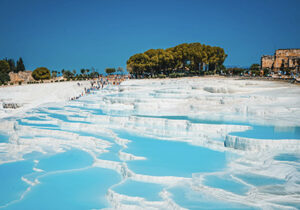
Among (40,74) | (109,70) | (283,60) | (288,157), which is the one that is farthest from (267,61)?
(288,157)

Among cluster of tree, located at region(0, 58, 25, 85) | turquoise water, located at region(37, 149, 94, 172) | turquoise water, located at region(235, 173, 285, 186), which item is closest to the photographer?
turquoise water, located at region(235, 173, 285, 186)

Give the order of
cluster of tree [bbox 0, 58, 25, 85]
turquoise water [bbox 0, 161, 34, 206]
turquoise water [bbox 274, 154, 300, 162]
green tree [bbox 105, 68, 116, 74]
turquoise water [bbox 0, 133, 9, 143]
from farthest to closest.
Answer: green tree [bbox 105, 68, 116, 74] < cluster of tree [bbox 0, 58, 25, 85] < turquoise water [bbox 0, 133, 9, 143] < turquoise water [bbox 274, 154, 300, 162] < turquoise water [bbox 0, 161, 34, 206]

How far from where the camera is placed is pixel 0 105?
75.2ft

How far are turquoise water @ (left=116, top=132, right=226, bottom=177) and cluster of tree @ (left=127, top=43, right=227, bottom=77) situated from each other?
29884mm

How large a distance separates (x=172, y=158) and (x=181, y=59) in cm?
3455

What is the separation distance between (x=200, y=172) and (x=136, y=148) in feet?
9.27

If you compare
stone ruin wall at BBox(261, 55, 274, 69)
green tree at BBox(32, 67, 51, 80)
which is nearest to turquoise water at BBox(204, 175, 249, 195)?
stone ruin wall at BBox(261, 55, 274, 69)

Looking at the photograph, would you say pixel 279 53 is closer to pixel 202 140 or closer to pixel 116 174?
pixel 202 140

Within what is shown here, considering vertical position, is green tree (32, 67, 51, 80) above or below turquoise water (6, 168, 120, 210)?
above

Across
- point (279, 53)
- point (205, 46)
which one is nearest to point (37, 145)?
point (205, 46)

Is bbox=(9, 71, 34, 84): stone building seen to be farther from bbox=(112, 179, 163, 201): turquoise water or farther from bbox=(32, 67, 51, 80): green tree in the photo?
bbox=(112, 179, 163, 201): turquoise water

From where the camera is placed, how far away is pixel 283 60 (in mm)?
43219

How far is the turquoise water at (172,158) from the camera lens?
7727 millimetres

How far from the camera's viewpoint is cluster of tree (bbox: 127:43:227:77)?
39888 mm
